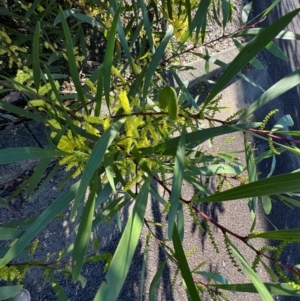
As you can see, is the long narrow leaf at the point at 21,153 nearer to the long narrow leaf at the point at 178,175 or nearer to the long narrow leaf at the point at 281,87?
the long narrow leaf at the point at 178,175

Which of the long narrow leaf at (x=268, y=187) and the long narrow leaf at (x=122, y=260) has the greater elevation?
the long narrow leaf at (x=268, y=187)

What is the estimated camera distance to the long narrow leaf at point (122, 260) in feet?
1.94

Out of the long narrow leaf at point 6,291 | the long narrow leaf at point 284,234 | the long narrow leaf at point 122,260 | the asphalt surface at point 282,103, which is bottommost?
the long narrow leaf at point 6,291

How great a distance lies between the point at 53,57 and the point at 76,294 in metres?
0.93

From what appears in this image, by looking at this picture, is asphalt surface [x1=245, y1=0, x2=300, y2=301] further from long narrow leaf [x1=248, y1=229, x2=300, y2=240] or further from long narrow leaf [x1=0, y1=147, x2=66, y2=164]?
long narrow leaf [x1=0, y1=147, x2=66, y2=164]

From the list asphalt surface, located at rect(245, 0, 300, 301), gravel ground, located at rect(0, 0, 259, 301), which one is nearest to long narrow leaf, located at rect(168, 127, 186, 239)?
gravel ground, located at rect(0, 0, 259, 301)

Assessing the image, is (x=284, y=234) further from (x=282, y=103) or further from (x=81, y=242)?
(x=282, y=103)

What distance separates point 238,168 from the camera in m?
1.27

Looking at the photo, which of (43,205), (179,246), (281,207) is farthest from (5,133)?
(281,207)

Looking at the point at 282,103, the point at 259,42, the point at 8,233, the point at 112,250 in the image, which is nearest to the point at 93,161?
the point at 8,233

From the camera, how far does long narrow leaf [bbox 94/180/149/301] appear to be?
0.59 meters

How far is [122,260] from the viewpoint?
2.11 ft

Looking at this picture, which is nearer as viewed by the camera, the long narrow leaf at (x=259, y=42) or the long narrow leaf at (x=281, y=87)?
the long narrow leaf at (x=259, y=42)

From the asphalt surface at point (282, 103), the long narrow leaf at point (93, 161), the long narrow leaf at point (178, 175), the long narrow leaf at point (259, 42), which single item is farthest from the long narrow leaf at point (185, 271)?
the asphalt surface at point (282, 103)
